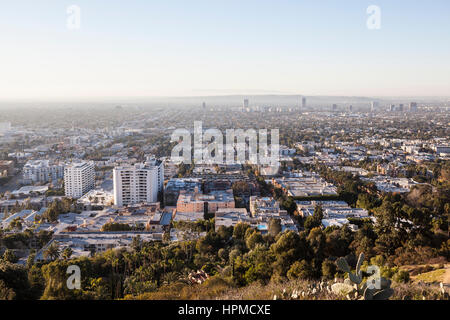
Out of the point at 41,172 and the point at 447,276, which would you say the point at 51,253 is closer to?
the point at 447,276

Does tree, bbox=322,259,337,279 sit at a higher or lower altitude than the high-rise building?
lower

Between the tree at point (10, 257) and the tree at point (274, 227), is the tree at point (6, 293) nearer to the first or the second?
the tree at point (10, 257)

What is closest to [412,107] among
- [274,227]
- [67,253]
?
[274,227]

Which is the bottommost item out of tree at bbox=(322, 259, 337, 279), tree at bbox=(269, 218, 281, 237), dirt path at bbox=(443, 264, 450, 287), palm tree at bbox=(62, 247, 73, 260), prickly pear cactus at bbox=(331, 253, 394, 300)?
palm tree at bbox=(62, 247, 73, 260)

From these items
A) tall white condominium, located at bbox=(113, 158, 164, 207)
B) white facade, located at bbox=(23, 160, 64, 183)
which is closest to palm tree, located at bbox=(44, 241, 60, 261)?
tall white condominium, located at bbox=(113, 158, 164, 207)

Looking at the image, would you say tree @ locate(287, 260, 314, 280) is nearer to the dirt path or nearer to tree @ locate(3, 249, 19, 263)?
the dirt path

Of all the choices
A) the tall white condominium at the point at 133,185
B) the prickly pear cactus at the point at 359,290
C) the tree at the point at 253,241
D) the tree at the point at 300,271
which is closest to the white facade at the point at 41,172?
the tall white condominium at the point at 133,185
